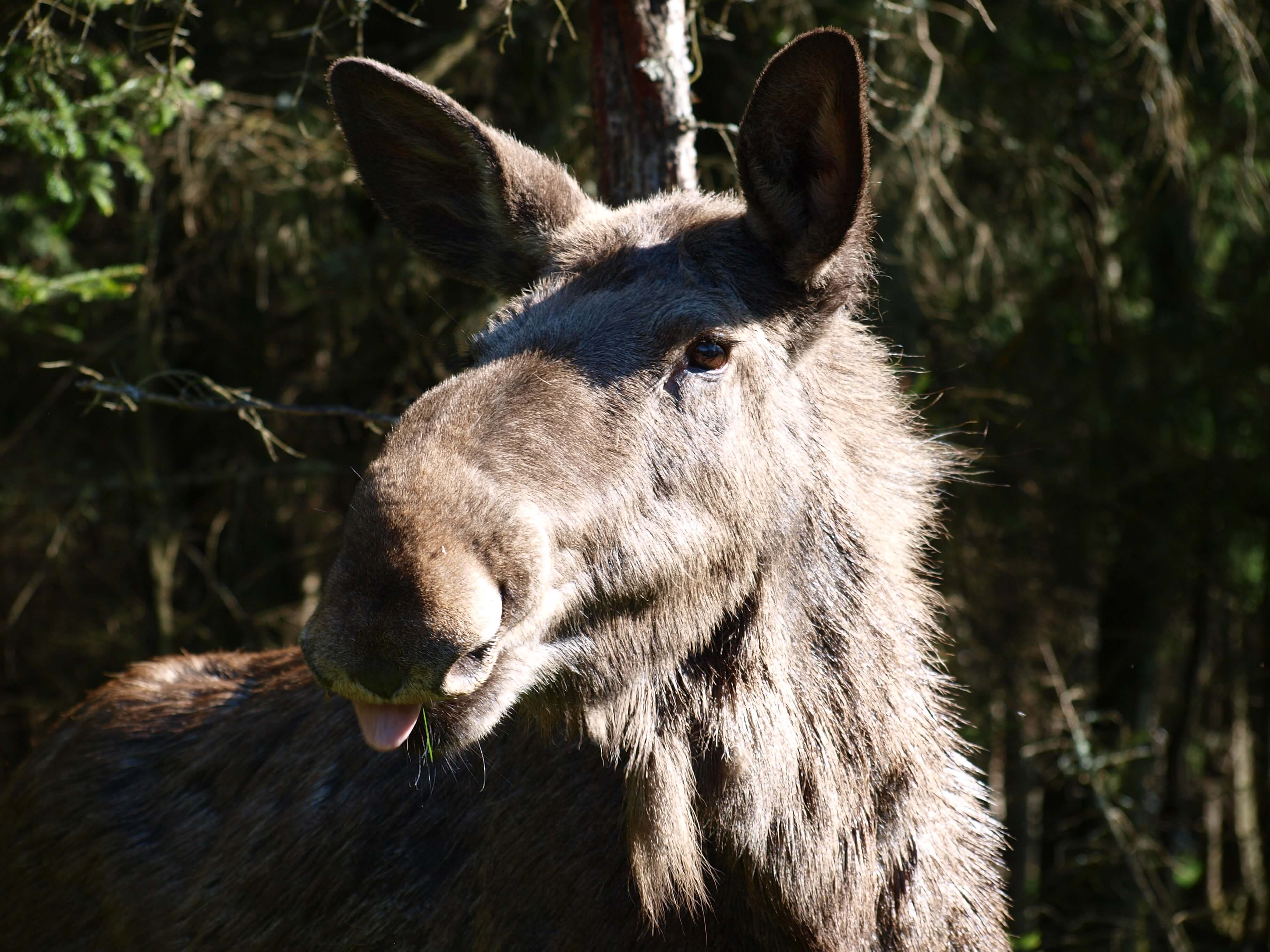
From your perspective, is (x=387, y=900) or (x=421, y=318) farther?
(x=421, y=318)

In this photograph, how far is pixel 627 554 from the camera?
275cm

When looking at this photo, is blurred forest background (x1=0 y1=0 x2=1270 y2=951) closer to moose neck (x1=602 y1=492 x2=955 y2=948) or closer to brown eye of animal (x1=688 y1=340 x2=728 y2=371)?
brown eye of animal (x1=688 y1=340 x2=728 y2=371)

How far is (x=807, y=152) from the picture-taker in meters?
3.09

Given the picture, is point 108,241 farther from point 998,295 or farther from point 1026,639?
point 1026,639

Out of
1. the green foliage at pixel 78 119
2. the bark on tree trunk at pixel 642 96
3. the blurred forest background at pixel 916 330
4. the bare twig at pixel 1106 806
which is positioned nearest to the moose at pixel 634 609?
the bark on tree trunk at pixel 642 96

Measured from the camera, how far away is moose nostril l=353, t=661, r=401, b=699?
89.5 inches

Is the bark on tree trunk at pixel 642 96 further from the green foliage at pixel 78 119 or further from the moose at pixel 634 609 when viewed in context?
the green foliage at pixel 78 119

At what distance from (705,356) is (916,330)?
15.1 feet

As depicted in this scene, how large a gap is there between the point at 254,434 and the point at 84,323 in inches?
64.3

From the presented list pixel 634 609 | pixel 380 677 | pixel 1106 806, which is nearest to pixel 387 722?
pixel 380 677

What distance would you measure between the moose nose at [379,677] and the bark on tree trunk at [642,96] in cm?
263

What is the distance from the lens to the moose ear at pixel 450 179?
339 centimetres

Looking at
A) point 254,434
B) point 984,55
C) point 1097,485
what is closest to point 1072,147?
point 984,55

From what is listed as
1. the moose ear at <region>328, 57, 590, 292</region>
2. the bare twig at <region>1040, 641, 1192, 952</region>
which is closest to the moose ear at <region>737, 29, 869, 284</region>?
the moose ear at <region>328, 57, 590, 292</region>
